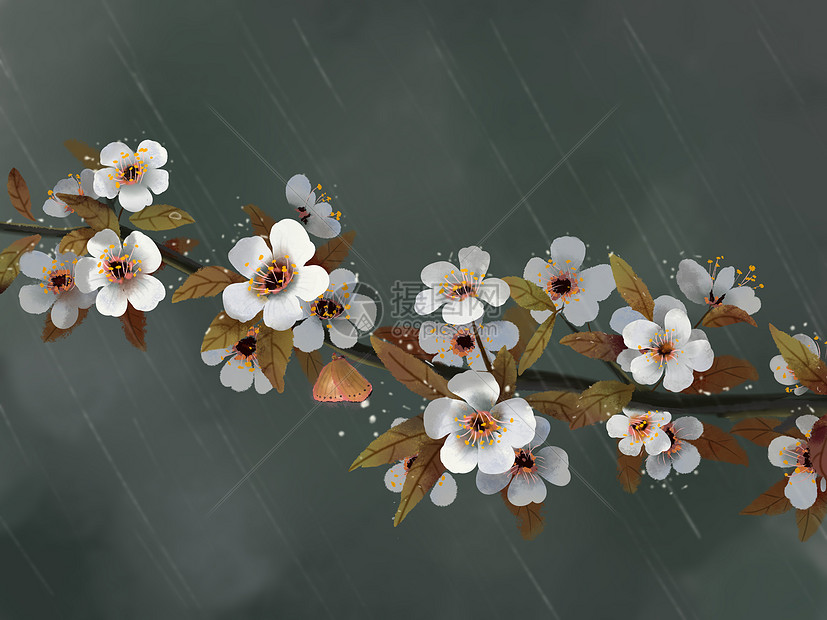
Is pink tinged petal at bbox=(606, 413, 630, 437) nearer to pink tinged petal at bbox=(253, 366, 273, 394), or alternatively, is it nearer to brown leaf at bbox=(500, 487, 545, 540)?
brown leaf at bbox=(500, 487, 545, 540)

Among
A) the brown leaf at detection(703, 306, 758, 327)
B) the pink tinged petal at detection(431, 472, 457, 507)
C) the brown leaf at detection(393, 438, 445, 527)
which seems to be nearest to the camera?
the brown leaf at detection(393, 438, 445, 527)

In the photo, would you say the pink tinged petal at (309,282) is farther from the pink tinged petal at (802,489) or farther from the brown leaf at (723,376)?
the pink tinged petal at (802,489)

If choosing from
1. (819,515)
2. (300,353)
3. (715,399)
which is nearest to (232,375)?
(300,353)

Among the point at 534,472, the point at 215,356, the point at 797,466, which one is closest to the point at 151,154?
the point at 215,356

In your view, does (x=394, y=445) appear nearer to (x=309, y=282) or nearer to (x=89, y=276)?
(x=309, y=282)

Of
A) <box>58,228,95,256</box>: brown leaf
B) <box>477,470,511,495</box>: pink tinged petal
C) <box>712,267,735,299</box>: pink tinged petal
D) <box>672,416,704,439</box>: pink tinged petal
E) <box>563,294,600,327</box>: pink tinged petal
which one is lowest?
<box>672,416,704,439</box>: pink tinged petal

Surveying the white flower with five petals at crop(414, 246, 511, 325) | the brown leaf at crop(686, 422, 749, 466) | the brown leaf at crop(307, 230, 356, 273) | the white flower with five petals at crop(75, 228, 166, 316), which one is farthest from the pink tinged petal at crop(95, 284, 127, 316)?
the brown leaf at crop(686, 422, 749, 466)

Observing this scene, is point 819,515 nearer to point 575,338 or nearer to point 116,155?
point 575,338
